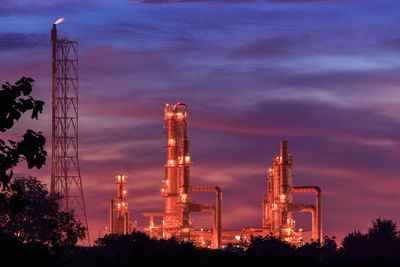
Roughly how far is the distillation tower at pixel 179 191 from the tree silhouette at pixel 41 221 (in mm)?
30762

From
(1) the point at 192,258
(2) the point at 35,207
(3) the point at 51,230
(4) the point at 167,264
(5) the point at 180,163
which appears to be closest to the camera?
(4) the point at 167,264

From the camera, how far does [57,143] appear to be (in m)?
100

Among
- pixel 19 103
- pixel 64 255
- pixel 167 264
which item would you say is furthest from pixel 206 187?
pixel 19 103

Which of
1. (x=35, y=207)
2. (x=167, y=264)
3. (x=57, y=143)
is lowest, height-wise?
(x=167, y=264)

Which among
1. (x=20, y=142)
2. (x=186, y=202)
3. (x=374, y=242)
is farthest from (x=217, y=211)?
(x=20, y=142)

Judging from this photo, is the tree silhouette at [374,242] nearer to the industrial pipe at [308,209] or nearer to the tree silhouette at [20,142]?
the industrial pipe at [308,209]

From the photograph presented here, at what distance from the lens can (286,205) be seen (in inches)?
5256

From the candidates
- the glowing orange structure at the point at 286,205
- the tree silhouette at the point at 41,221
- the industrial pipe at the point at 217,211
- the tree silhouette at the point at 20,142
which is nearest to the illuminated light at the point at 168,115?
the industrial pipe at the point at 217,211

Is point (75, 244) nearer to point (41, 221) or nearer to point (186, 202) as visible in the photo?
point (41, 221)

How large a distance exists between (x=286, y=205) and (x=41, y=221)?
48.4m

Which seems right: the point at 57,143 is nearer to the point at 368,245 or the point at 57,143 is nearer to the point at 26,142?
the point at 368,245

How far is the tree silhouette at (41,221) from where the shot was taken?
92188mm

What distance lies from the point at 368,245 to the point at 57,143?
2252 inches

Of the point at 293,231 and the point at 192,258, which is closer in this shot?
the point at 192,258
